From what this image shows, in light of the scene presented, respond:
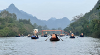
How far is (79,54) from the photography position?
31.1 meters

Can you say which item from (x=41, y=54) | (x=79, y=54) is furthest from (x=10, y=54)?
(x=79, y=54)

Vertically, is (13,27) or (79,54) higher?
(13,27)

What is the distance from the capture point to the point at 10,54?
1230 inches

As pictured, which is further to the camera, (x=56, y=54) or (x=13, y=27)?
(x=13, y=27)

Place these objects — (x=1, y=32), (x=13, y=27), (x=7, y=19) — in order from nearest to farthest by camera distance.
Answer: (x=1, y=32) < (x=13, y=27) < (x=7, y=19)

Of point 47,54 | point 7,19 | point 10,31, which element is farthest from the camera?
point 7,19

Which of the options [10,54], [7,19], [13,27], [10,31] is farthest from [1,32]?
[10,54]

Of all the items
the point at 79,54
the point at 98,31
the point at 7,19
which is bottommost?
the point at 79,54

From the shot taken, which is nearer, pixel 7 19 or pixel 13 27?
pixel 13 27

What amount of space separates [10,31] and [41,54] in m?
116

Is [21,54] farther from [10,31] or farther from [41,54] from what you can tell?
[10,31]

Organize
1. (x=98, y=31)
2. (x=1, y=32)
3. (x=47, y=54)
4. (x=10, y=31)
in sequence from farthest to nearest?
1. (x=10, y=31)
2. (x=1, y=32)
3. (x=98, y=31)
4. (x=47, y=54)

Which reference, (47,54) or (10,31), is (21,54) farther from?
(10,31)

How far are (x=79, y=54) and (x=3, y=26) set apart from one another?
4922 inches
